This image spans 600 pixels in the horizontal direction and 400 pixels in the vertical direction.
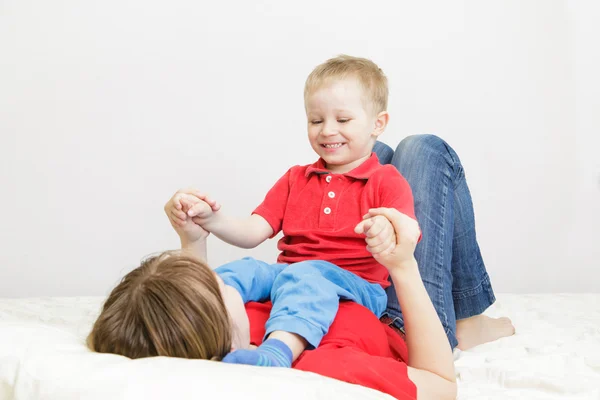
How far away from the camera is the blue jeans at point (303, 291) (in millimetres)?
1091

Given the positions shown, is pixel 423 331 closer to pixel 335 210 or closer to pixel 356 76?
pixel 335 210

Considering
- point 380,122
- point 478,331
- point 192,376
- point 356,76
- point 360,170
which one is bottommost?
point 478,331

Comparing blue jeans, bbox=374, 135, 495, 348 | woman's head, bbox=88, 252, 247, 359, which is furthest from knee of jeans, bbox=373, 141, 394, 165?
woman's head, bbox=88, 252, 247, 359

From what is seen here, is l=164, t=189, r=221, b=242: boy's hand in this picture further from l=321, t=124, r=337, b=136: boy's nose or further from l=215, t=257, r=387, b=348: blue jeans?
l=321, t=124, r=337, b=136: boy's nose

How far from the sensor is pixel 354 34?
2859 mm

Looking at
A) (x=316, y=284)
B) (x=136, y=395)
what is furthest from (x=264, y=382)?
(x=316, y=284)

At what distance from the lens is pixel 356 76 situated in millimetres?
1526

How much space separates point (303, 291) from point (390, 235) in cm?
19

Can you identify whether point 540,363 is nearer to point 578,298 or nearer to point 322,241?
point 322,241

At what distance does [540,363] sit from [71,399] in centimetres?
116

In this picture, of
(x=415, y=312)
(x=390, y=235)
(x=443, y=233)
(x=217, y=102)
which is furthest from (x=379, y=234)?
(x=217, y=102)

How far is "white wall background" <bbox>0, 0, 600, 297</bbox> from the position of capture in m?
2.81

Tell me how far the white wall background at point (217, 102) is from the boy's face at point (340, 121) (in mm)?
1287

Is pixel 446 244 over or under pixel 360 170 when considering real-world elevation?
under
